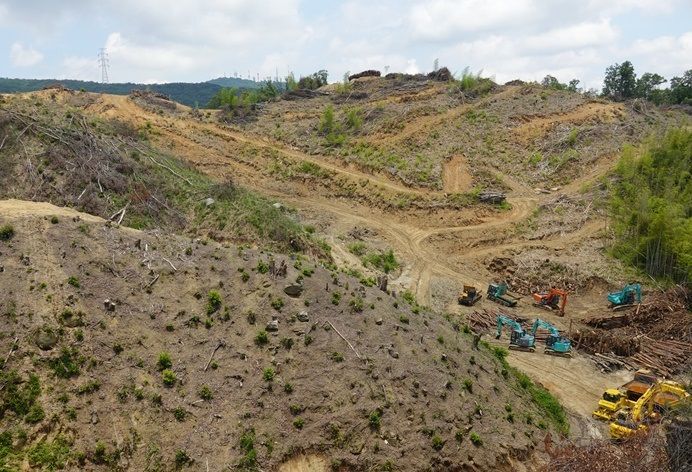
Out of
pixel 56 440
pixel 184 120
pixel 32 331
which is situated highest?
pixel 184 120

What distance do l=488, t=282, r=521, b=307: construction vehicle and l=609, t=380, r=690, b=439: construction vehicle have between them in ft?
29.0

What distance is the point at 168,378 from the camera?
1252cm

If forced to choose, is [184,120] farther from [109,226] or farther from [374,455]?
[374,455]

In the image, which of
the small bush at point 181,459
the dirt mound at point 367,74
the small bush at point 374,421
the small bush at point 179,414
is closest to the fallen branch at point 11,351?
the small bush at point 179,414

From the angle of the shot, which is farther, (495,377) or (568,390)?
(568,390)

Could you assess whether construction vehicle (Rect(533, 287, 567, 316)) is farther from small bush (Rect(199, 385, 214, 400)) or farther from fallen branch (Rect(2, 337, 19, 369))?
fallen branch (Rect(2, 337, 19, 369))

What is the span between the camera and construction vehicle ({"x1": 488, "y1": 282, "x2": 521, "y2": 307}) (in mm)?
26016

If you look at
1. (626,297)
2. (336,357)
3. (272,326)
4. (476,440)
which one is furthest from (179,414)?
(626,297)

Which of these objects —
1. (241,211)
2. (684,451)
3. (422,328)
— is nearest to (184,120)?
(241,211)

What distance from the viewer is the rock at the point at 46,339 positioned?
1234 centimetres

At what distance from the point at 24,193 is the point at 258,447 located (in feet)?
43.5

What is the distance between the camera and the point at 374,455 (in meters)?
12.4

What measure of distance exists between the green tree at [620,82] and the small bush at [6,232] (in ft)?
210

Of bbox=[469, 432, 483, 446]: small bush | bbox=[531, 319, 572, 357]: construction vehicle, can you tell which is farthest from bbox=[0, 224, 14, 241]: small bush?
bbox=[531, 319, 572, 357]: construction vehicle
